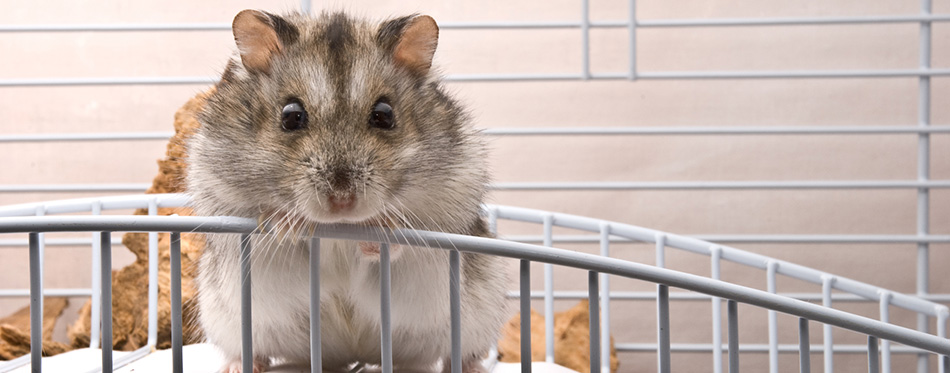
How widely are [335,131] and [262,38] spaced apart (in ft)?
0.93

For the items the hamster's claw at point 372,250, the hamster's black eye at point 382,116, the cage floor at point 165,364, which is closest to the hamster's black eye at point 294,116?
the hamster's black eye at point 382,116

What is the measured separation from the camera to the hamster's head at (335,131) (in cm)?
109

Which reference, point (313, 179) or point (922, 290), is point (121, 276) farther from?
point (922, 290)

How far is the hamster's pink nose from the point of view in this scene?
105 cm

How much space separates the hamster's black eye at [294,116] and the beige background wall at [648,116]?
225 centimetres

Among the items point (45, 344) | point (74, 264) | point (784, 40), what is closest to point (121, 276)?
point (45, 344)

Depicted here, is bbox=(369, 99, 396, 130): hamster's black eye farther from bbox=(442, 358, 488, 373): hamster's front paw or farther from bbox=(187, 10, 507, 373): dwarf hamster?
bbox=(442, 358, 488, 373): hamster's front paw

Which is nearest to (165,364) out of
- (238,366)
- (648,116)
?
(238,366)

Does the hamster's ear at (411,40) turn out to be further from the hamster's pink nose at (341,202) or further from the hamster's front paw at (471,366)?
the hamster's front paw at (471,366)

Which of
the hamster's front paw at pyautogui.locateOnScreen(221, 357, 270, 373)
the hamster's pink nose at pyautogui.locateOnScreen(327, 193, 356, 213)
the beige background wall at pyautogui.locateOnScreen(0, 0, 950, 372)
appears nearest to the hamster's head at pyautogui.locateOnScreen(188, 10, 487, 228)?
the hamster's pink nose at pyautogui.locateOnScreen(327, 193, 356, 213)

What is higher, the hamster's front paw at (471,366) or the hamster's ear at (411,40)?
the hamster's ear at (411,40)

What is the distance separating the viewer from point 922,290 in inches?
120

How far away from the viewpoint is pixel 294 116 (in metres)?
1.16

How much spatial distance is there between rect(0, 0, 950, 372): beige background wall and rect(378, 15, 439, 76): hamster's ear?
6.60 feet
